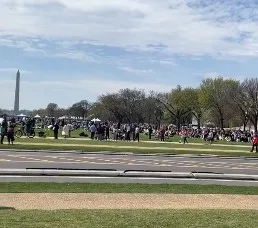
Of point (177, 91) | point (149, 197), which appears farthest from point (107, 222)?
point (177, 91)

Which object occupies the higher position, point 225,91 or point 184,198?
point 225,91

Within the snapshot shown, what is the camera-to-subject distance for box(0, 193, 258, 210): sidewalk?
11.7 m

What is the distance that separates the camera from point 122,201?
495 inches

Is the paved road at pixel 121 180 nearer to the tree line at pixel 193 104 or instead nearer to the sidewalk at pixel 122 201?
the sidewalk at pixel 122 201

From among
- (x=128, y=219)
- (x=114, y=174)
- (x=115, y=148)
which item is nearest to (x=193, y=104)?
Result: (x=115, y=148)

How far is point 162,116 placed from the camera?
5394 inches

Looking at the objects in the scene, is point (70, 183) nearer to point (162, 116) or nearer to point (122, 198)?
point (122, 198)

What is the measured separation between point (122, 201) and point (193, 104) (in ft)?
326

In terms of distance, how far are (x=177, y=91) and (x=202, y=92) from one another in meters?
10.0

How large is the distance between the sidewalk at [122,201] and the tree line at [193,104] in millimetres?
69494

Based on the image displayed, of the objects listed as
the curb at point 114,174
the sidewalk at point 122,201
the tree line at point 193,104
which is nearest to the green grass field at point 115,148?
the curb at point 114,174

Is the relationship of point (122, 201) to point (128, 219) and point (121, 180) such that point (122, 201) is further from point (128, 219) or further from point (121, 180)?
point (121, 180)

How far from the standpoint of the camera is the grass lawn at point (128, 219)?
28.3 feet

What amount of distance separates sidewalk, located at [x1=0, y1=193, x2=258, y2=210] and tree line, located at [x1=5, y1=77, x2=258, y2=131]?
2736 inches
